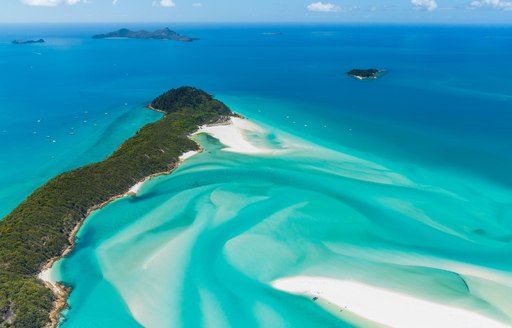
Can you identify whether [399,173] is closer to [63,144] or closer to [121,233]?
[121,233]

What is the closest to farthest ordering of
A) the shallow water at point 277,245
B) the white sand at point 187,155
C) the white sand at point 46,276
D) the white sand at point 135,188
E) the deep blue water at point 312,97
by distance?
the shallow water at point 277,245, the white sand at point 46,276, the white sand at point 135,188, the white sand at point 187,155, the deep blue water at point 312,97

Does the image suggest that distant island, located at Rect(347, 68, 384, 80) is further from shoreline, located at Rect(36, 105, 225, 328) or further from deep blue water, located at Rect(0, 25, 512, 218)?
shoreline, located at Rect(36, 105, 225, 328)

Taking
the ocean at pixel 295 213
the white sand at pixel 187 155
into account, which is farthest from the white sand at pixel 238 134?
the white sand at pixel 187 155

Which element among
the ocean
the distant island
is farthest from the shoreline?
the distant island

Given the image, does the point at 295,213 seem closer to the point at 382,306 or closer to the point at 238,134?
the point at 382,306

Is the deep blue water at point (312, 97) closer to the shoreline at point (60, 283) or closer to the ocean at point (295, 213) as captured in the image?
the ocean at point (295, 213)

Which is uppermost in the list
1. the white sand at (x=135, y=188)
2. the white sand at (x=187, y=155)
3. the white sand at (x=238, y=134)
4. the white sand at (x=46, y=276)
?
the white sand at (x=238, y=134)
